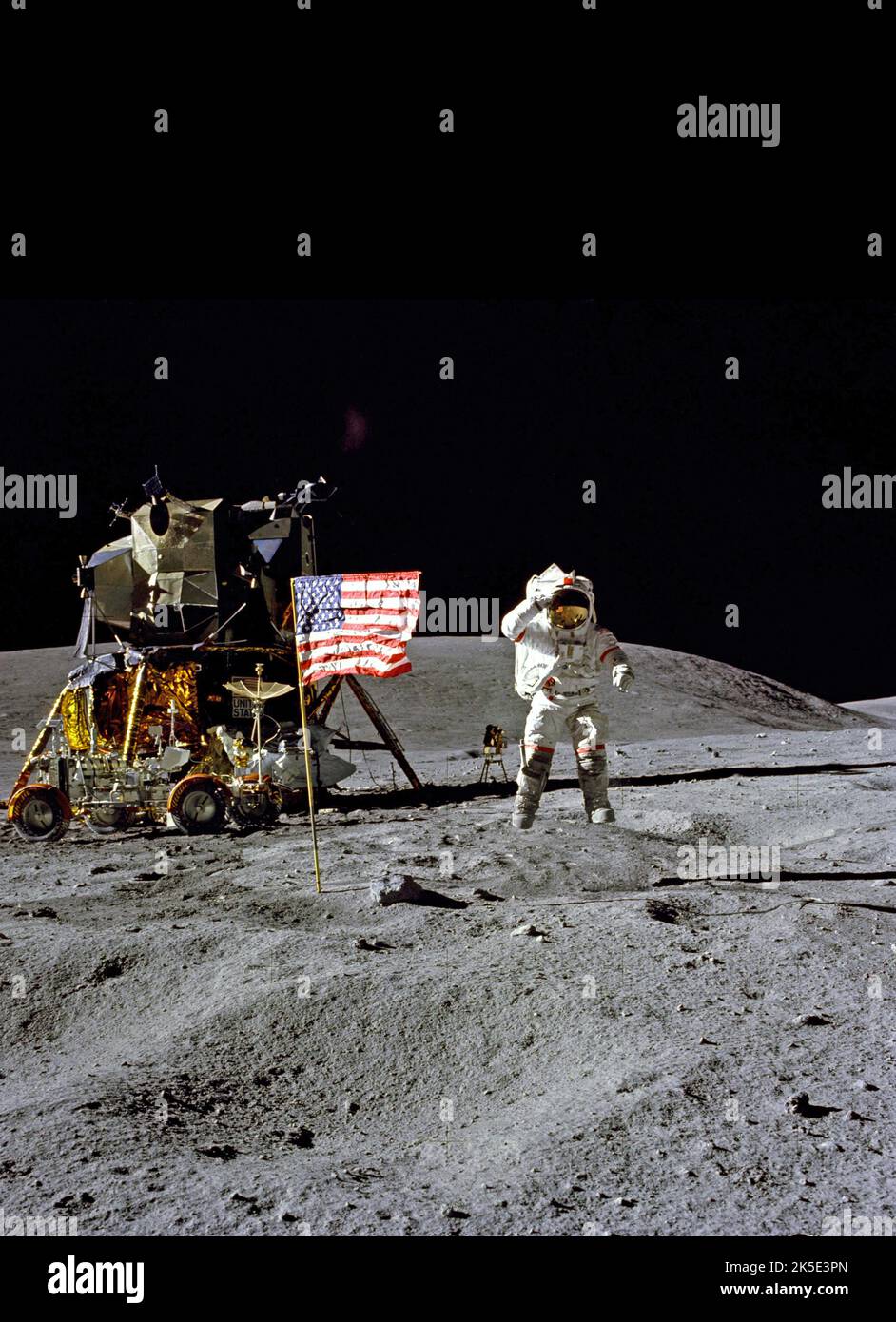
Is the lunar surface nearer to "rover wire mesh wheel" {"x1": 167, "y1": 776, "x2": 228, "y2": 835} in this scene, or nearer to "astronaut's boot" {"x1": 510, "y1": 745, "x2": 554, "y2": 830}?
"astronaut's boot" {"x1": 510, "y1": 745, "x2": 554, "y2": 830}

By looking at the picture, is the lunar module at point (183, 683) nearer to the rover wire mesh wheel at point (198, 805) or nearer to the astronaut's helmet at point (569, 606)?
the rover wire mesh wheel at point (198, 805)

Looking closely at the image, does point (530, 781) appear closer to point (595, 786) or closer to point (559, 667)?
point (595, 786)

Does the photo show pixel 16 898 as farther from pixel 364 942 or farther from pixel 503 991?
pixel 503 991

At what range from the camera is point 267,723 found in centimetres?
748

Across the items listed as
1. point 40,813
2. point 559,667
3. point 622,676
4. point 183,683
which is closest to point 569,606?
point 559,667

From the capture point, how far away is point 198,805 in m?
6.50

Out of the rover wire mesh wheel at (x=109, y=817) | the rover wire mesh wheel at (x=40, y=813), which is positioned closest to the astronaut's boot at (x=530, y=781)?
the rover wire mesh wheel at (x=109, y=817)

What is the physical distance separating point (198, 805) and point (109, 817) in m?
0.55

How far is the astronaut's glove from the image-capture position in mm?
5027

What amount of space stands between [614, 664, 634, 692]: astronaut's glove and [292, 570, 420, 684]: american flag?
968 millimetres

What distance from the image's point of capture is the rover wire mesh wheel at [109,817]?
6547 mm

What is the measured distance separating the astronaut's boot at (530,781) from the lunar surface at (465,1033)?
0.14 meters

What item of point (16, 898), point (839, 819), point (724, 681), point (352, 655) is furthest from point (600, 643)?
point (724, 681)

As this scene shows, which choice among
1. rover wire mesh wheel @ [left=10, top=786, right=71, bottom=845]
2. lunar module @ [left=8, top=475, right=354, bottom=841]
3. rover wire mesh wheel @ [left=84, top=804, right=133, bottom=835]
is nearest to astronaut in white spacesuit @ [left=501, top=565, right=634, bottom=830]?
lunar module @ [left=8, top=475, right=354, bottom=841]
